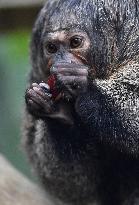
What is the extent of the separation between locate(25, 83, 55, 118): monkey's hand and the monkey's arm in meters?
0.20

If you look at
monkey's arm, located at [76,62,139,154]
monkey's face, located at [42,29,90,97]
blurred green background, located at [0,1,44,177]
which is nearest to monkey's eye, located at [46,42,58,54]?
monkey's face, located at [42,29,90,97]

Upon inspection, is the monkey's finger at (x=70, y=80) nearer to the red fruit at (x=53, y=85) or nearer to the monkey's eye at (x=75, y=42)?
the red fruit at (x=53, y=85)

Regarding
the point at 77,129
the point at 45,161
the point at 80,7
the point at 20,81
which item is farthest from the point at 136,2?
the point at 20,81

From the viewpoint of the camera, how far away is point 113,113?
16.3 ft

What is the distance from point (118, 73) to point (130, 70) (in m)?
0.09

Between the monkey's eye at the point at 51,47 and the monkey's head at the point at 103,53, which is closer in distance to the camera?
the monkey's head at the point at 103,53

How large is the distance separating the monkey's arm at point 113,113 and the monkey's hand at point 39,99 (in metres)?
0.20

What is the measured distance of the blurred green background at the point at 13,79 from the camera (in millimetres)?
7652

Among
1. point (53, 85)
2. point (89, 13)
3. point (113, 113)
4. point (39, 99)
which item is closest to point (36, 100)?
point (39, 99)

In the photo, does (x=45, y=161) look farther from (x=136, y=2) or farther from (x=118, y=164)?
(x=136, y=2)

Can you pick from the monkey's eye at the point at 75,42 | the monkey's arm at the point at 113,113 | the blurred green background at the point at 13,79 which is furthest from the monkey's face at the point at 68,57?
the blurred green background at the point at 13,79

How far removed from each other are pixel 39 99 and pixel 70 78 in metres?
0.28

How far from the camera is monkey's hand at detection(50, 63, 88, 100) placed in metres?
4.88

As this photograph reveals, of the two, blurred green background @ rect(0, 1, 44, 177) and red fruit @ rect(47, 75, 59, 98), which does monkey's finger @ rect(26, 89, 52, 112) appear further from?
blurred green background @ rect(0, 1, 44, 177)
